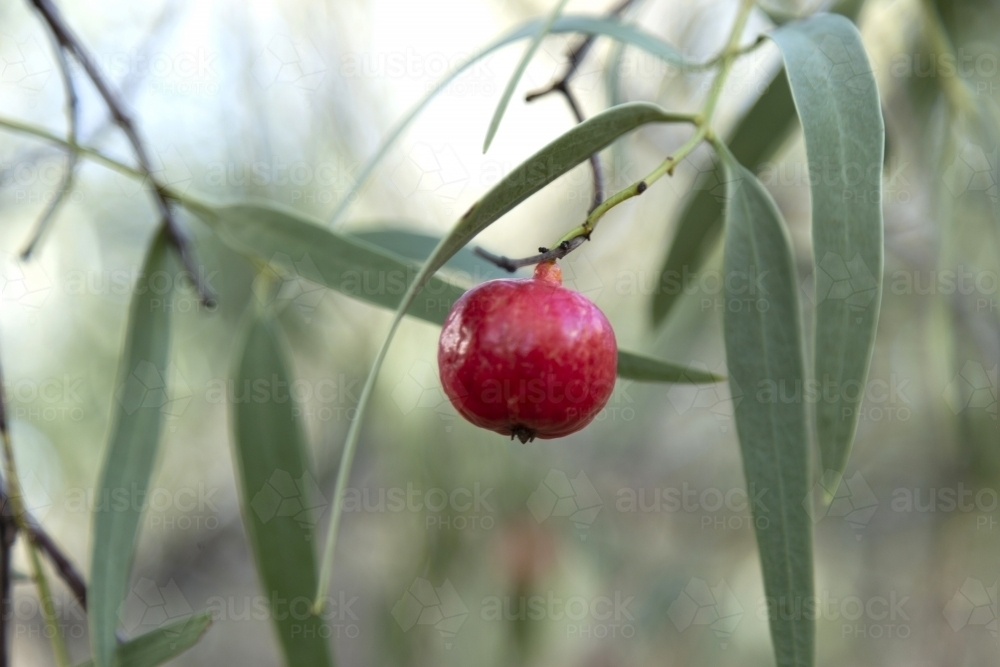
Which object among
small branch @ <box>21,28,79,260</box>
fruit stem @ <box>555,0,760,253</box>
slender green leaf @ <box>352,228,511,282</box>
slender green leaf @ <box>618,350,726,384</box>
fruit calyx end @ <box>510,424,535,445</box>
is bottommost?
fruit calyx end @ <box>510,424,535,445</box>

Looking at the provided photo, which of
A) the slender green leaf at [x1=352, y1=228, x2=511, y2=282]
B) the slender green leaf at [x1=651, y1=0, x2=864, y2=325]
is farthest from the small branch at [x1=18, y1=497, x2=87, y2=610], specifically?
the slender green leaf at [x1=651, y1=0, x2=864, y2=325]

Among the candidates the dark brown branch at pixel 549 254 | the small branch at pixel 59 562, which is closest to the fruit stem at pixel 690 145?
the dark brown branch at pixel 549 254

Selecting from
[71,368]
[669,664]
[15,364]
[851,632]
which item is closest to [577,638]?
[669,664]

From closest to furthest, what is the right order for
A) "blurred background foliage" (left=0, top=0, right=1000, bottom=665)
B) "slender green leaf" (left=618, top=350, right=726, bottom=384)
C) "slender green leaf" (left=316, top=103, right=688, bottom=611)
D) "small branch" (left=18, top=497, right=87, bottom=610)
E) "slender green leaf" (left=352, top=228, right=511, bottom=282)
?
"slender green leaf" (left=316, top=103, right=688, bottom=611), "slender green leaf" (left=618, top=350, right=726, bottom=384), "small branch" (left=18, top=497, right=87, bottom=610), "slender green leaf" (left=352, top=228, right=511, bottom=282), "blurred background foliage" (left=0, top=0, right=1000, bottom=665)

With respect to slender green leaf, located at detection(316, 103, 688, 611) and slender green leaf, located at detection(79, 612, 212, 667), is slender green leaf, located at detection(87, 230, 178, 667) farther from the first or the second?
slender green leaf, located at detection(316, 103, 688, 611)

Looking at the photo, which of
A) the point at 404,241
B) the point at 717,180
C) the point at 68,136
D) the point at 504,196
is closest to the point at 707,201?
the point at 717,180

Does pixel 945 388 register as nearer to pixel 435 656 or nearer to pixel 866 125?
pixel 866 125

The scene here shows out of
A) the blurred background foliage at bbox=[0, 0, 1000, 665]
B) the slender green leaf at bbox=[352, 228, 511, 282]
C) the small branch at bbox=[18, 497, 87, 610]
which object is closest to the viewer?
the small branch at bbox=[18, 497, 87, 610]

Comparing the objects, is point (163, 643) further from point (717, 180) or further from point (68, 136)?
point (717, 180)
